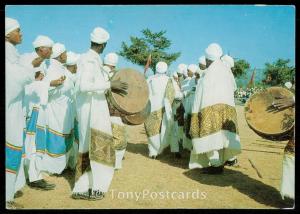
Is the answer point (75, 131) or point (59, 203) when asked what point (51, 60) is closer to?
point (75, 131)

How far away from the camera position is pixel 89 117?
18.6 ft

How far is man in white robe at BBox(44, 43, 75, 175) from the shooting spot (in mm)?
7098

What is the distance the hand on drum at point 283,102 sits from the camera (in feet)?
16.9

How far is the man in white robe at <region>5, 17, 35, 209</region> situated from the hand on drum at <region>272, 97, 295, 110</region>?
133 inches

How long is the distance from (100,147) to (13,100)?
1.38 m

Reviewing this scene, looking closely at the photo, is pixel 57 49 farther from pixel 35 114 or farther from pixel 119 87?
pixel 119 87

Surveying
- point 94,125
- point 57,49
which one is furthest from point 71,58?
point 94,125

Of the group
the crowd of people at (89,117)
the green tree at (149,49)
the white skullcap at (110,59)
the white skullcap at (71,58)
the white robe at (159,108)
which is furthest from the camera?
the green tree at (149,49)

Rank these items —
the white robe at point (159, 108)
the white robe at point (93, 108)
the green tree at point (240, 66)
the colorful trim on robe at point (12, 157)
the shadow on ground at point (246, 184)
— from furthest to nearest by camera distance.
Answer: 1. the green tree at point (240, 66)
2. the white robe at point (159, 108)
3. the shadow on ground at point (246, 184)
4. the white robe at point (93, 108)
5. the colorful trim on robe at point (12, 157)

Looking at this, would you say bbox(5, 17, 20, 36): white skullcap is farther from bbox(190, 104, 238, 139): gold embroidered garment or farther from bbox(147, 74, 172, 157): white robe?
bbox(147, 74, 172, 157): white robe

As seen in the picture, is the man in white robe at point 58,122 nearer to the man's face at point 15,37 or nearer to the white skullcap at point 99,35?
the white skullcap at point 99,35

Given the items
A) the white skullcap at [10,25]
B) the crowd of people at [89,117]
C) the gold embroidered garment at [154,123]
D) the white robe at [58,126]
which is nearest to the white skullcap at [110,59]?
the crowd of people at [89,117]

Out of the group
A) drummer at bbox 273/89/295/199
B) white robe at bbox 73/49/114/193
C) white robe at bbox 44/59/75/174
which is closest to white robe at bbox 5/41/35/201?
white robe at bbox 73/49/114/193

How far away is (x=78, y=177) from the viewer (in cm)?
591
